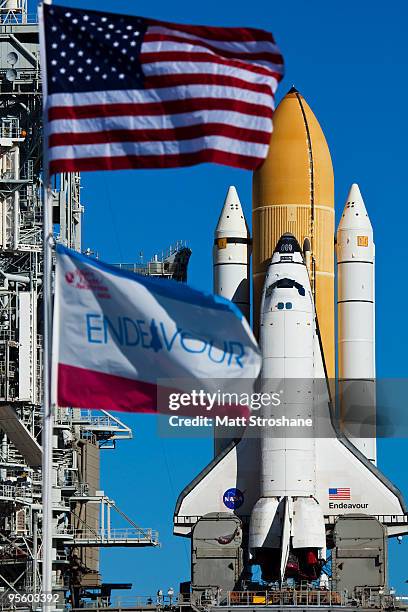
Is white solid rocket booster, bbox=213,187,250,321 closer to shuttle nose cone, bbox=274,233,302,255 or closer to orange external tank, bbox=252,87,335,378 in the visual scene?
orange external tank, bbox=252,87,335,378

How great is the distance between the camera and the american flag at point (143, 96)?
21.7m

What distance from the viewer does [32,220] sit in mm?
63531

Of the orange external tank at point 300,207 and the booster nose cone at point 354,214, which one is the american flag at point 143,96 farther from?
the booster nose cone at point 354,214

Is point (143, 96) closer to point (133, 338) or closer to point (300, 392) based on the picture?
point (133, 338)

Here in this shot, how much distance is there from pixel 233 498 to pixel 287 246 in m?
8.93

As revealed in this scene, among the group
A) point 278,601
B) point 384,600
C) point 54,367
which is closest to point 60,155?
point 54,367

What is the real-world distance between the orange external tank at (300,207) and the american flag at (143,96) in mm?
35737

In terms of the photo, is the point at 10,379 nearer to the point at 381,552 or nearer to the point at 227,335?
the point at 381,552

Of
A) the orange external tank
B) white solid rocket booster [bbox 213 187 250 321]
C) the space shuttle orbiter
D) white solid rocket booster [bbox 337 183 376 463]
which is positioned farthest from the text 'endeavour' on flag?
white solid rocket booster [bbox 213 187 250 321]

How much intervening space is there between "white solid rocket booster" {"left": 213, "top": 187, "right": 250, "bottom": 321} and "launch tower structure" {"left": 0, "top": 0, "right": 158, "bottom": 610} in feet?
22.7

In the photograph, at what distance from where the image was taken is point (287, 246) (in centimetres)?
5522

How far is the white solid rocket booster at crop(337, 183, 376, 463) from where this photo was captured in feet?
190

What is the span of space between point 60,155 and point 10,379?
1520 inches

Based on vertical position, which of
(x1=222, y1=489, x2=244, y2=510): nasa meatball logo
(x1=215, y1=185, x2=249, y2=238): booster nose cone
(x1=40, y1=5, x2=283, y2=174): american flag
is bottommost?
(x1=222, y1=489, x2=244, y2=510): nasa meatball logo
